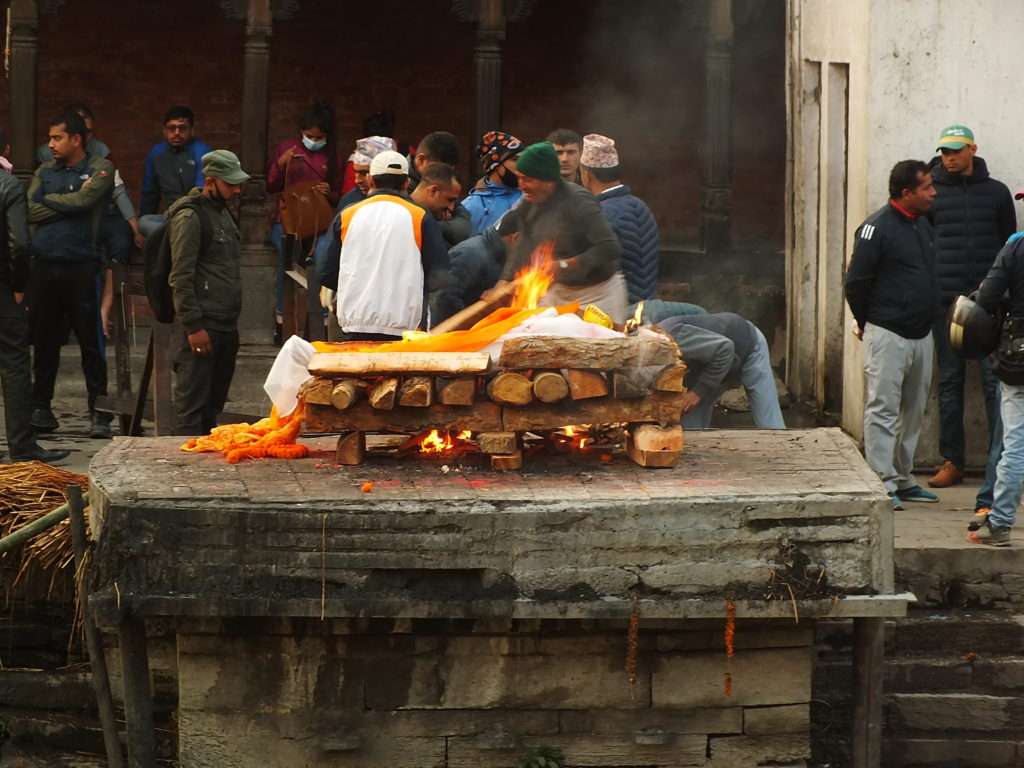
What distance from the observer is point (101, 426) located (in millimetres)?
12227

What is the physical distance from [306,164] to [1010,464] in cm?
682

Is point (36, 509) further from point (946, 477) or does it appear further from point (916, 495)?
point (946, 477)

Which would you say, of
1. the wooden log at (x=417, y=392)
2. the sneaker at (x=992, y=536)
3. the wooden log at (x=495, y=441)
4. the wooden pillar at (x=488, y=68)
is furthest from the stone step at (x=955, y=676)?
the wooden pillar at (x=488, y=68)

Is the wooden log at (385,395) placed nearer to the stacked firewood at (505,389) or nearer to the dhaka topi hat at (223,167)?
the stacked firewood at (505,389)

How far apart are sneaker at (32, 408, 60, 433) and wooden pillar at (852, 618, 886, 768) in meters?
6.19

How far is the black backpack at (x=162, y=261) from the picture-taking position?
34.6ft

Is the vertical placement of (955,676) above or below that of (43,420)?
below

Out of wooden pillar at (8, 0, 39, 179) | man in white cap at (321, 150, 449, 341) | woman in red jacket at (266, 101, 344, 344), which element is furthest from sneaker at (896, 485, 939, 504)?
wooden pillar at (8, 0, 39, 179)

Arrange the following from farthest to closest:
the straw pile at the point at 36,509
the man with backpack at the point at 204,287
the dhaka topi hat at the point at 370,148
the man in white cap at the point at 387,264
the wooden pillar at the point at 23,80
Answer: the wooden pillar at the point at 23,80 < the dhaka topi hat at the point at 370,148 < the man with backpack at the point at 204,287 < the man in white cap at the point at 387,264 < the straw pile at the point at 36,509

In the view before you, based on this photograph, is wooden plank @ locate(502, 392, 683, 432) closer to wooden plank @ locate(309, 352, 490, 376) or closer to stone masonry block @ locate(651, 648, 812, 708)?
wooden plank @ locate(309, 352, 490, 376)

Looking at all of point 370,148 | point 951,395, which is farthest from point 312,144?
point 951,395

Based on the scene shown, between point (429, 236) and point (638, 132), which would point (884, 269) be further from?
point (638, 132)

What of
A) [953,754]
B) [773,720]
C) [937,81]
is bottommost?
[953,754]

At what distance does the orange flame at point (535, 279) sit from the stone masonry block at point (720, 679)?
1.89 metres
